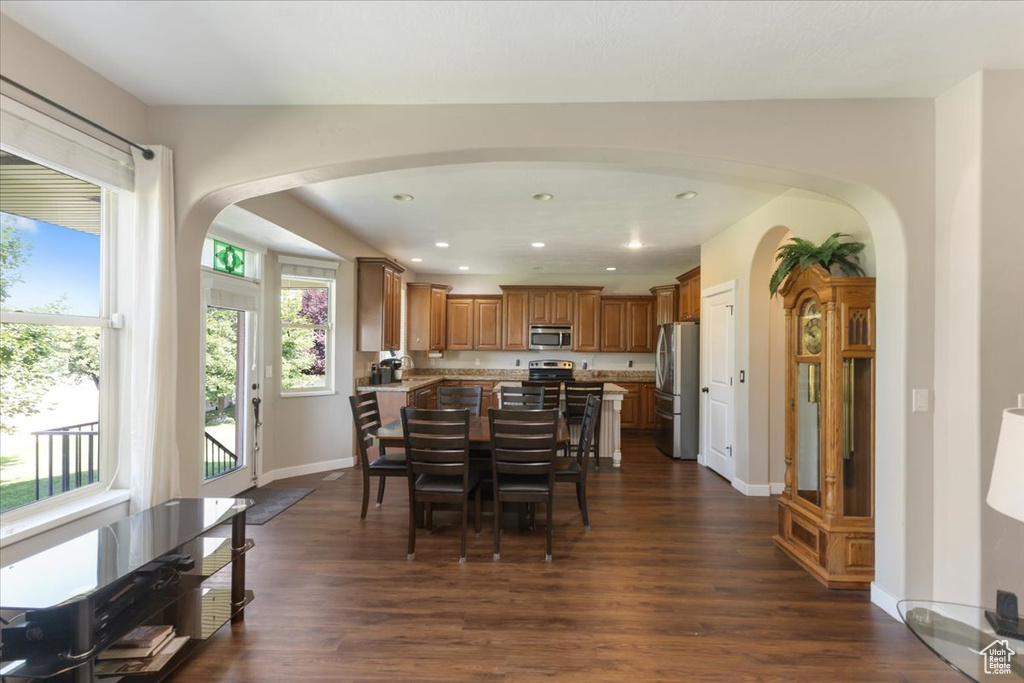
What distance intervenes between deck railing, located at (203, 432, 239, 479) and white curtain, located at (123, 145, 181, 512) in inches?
75.4

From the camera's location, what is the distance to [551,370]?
301 inches

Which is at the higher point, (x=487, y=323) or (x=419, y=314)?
(x=419, y=314)

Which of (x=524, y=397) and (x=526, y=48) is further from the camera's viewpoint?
(x=524, y=397)

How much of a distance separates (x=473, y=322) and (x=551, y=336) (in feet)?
4.43

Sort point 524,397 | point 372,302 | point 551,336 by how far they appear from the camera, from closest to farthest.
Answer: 1. point 524,397
2. point 372,302
3. point 551,336

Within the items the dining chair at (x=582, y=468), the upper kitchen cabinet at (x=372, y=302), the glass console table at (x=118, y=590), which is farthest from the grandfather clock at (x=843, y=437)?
the upper kitchen cabinet at (x=372, y=302)

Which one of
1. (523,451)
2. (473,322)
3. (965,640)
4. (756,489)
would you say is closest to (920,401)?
(965,640)

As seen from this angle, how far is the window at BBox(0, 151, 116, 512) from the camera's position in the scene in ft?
6.30

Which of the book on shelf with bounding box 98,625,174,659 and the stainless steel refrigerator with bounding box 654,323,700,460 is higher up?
the stainless steel refrigerator with bounding box 654,323,700,460

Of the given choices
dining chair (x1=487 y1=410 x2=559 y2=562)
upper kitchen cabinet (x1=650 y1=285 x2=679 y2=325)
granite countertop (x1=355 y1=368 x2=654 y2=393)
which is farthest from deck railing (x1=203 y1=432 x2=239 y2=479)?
upper kitchen cabinet (x1=650 y1=285 x2=679 y2=325)

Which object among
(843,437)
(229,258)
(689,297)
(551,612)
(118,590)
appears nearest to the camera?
(118,590)

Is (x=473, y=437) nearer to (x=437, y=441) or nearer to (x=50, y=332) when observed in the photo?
(x=437, y=441)

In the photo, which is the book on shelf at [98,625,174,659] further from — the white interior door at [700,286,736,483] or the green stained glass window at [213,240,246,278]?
the white interior door at [700,286,736,483]

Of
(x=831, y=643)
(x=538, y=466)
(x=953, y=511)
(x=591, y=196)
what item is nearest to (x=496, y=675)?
(x=538, y=466)
